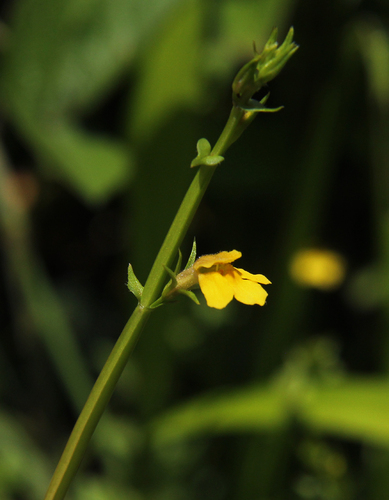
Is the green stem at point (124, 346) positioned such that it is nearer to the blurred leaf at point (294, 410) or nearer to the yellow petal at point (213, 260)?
the yellow petal at point (213, 260)

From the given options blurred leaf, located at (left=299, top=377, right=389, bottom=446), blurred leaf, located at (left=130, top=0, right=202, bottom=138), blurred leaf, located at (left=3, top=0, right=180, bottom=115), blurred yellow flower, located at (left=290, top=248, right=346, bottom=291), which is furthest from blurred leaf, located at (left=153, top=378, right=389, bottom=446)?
blurred leaf, located at (left=3, top=0, right=180, bottom=115)

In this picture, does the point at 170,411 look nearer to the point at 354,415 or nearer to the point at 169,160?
the point at 354,415

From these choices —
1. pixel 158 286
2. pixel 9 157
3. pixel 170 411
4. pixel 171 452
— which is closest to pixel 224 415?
pixel 170 411

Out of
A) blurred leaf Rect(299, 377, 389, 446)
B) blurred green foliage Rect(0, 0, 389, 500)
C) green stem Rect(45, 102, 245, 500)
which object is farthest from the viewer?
blurred green foliage Rect(0, 0, 389, 500)

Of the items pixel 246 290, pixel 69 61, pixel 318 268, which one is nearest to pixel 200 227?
pixel 318 268

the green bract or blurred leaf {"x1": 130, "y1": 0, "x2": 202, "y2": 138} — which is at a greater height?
the green bract

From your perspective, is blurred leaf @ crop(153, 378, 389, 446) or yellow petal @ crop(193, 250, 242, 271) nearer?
yellow petal @ crop(193, 250, 242, 271)

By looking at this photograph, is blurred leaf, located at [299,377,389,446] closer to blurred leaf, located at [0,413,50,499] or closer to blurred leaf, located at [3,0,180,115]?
blurred leaf, located at [0,413,50,499]
